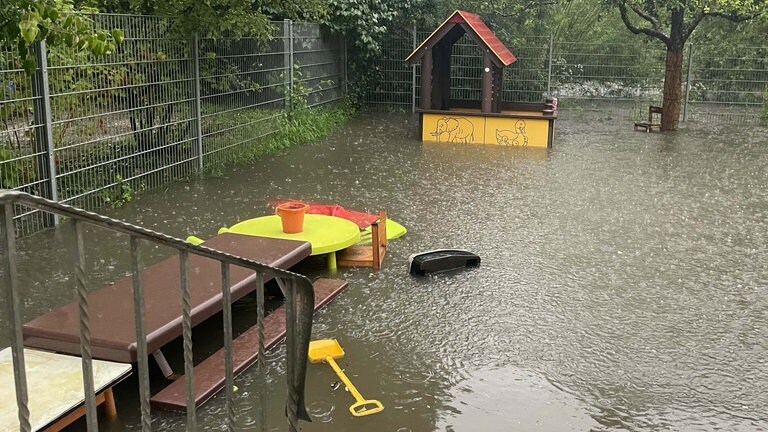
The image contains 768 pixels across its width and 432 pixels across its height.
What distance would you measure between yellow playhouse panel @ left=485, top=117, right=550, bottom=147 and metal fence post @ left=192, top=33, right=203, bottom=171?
5.14 m

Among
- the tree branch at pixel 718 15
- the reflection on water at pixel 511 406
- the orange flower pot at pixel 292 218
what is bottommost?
the reflection on water at pixel 511 406

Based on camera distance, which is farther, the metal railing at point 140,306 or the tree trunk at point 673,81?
the tree trunk at point 673,81

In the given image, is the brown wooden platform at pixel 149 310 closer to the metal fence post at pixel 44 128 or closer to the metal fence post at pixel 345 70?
the metal fence post at pixel 44 128

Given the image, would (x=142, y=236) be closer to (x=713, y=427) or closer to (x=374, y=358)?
(x=374, y=358)

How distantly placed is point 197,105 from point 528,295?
538 cm

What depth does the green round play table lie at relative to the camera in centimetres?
585

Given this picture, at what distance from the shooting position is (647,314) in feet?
16.9

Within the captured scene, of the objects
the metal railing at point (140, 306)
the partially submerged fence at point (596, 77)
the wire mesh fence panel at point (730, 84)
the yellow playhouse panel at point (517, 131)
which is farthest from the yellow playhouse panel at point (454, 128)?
the metal railing at point (140, 306)

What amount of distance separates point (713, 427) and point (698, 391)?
1.26 ft

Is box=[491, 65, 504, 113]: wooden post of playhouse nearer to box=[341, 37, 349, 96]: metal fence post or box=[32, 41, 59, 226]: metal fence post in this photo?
box=[341, 37, 349, 96]: metal fence post

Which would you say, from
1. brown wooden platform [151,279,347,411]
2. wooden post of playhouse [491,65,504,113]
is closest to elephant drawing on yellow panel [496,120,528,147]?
wooden post of playhouse [491,65,504,113]

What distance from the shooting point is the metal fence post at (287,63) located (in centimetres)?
1197

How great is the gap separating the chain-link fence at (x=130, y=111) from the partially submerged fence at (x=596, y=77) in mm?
5901

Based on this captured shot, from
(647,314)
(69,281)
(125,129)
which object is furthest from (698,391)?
(125,129)
